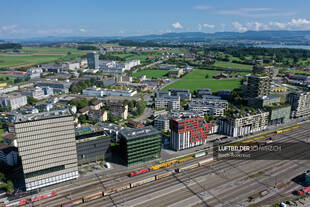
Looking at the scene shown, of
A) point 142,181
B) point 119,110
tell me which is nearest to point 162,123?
point 119,110

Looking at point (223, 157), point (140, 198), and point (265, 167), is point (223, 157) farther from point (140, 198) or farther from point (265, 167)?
point (140, 198)

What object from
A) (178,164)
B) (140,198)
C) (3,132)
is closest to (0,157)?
(3,132)

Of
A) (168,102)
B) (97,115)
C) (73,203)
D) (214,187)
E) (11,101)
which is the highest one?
(11,101)

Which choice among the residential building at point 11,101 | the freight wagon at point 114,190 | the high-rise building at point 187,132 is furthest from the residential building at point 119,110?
the residential building at point 11,101

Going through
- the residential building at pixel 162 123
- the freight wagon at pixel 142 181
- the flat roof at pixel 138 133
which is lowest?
the freight wagon at pixel 142 181

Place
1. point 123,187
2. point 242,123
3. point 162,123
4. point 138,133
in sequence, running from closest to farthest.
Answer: point 123,187 → point 138,133 → point 242,123 → point 162,123

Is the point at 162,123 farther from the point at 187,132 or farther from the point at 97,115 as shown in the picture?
the point at 97,115

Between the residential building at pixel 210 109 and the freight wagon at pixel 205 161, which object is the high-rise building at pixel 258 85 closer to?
the residential building at pixel 210 109
